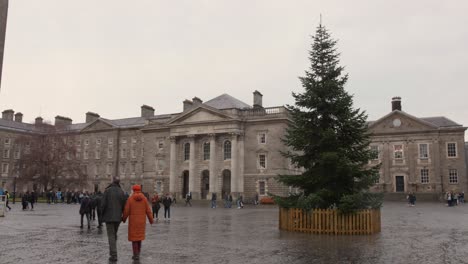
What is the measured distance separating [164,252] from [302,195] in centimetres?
795

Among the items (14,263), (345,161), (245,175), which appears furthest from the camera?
(245,175)

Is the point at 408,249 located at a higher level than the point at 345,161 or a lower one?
lower

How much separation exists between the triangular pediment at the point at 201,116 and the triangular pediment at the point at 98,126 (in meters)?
17.1

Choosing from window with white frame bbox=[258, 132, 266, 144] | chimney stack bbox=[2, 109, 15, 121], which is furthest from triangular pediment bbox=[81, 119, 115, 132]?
window with white frame bbox=[258, 132, 266, 144]

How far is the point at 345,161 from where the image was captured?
55.7 ft

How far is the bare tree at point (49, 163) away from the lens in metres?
58.3

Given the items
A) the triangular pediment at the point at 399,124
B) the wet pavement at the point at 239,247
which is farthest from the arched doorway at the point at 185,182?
the wet pavement at the point at 239,247

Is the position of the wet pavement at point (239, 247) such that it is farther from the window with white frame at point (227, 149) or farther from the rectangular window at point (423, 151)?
the rectangular window at point (423, 151)

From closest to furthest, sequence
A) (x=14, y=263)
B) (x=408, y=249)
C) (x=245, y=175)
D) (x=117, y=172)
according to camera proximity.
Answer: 1. (x=14, y=263)
2. (x=408, y=249)
3. (x=245, y=175)
4. (x=117, y=172)

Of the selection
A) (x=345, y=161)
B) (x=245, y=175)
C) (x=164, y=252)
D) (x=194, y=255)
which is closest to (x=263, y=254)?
(x=194, y=255)

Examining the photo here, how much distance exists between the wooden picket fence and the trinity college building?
33.3 m

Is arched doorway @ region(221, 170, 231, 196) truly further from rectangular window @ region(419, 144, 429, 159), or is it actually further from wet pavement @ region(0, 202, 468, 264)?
wet pavement @ region(0, 202, 468, 264)

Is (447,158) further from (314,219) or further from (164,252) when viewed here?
(164,252)

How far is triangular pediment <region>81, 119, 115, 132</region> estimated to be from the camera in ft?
235
